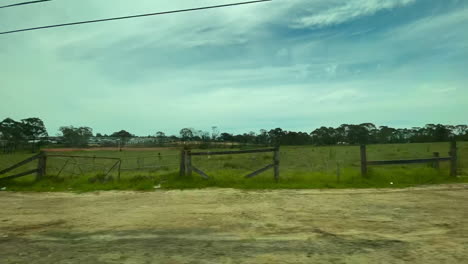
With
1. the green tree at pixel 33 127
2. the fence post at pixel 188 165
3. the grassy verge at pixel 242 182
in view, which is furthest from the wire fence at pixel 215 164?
the green tree at pixel 33 127

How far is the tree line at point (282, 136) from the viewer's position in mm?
61250

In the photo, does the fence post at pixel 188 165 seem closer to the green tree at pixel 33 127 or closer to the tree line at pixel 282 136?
the tree line at pixel 282 136

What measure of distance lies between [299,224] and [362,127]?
89.5 m

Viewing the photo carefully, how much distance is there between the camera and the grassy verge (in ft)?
38.1

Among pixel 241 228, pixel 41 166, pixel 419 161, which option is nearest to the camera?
pixel 241 228

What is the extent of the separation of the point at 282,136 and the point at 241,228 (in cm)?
8082

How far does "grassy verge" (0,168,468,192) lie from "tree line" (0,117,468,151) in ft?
144

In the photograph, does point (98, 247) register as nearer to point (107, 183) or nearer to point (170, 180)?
point (170, 180)

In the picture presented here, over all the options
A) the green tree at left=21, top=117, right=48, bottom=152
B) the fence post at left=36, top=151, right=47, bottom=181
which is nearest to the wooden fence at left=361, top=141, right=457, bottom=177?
the fence post at left=36, top=151, right=47, bottom=181

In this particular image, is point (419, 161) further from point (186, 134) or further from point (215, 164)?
point (186, 134)

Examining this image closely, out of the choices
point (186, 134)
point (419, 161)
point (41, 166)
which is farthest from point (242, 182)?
point (186, 134)

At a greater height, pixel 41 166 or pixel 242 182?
pixel 41 166

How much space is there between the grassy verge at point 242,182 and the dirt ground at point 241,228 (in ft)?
5.49

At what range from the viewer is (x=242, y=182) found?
11867 mm
